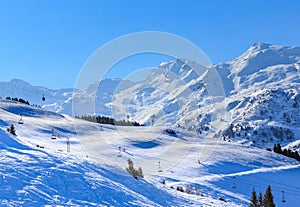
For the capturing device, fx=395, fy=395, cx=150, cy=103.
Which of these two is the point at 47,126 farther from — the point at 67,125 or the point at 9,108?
the point at 9,108

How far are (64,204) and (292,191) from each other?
4055 centimetres

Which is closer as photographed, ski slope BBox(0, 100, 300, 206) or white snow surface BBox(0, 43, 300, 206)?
ski slope BBox(0, 100, 300, 206)

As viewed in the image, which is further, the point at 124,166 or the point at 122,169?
the point at 124,166

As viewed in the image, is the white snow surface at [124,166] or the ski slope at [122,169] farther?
the white snow surface at [124,166]

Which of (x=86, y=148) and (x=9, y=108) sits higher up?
(x=9, y=108)

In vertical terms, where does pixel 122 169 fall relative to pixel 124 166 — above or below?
above

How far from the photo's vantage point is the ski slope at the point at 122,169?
2014cm

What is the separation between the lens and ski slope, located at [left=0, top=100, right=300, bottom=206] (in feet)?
66.1

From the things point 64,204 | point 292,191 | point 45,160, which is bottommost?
point 292,191

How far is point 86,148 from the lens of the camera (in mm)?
56812

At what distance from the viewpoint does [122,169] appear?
2895 cm

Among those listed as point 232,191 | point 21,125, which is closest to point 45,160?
point 232,191

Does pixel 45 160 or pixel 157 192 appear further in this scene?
pixel 157 192

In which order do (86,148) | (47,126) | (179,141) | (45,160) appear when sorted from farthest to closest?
(179,141)
(47,126)
(86,148)
(45,160)
